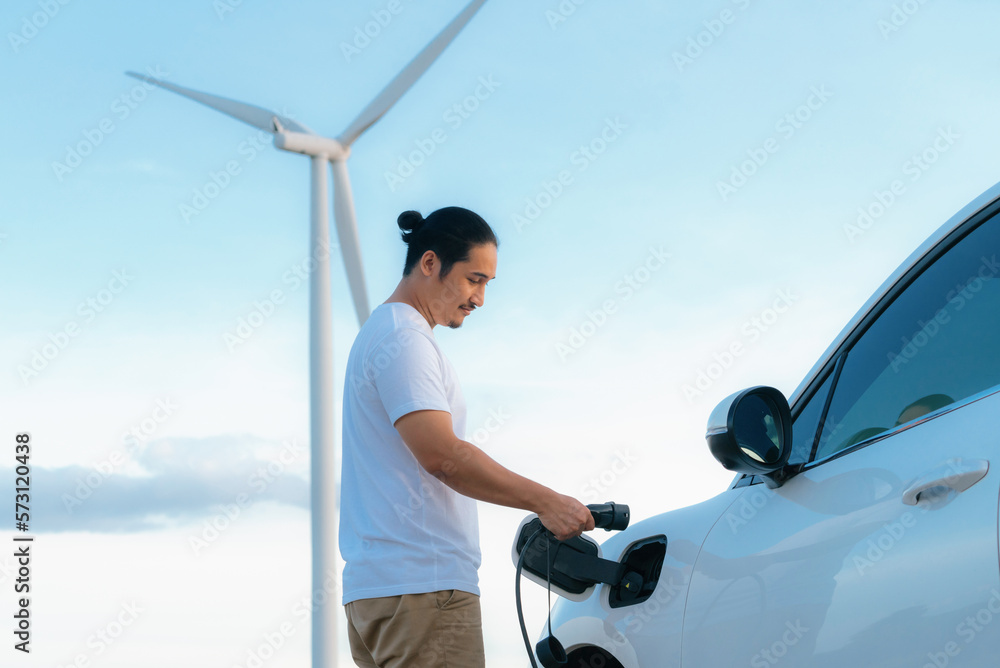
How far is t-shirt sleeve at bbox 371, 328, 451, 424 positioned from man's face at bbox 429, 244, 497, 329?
194 mm

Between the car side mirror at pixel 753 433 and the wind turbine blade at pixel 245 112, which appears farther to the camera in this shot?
the wind turbine blade at pixel 245 112

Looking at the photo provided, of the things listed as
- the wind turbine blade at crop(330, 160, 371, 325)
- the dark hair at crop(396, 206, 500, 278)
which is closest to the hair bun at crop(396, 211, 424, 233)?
the dark hair at crop(396, 206, 500, 278)

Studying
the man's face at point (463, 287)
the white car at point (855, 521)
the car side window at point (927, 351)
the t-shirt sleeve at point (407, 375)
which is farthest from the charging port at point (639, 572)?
the man's face at point (463, 287)

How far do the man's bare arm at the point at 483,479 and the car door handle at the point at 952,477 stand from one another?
848 mm

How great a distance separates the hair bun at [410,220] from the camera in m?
3.13

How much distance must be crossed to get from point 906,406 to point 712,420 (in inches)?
16.4

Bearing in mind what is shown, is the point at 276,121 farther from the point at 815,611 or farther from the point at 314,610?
the point at 815,611

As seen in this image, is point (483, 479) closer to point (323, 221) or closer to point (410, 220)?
point (410, 220)

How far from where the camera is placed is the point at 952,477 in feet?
6.16

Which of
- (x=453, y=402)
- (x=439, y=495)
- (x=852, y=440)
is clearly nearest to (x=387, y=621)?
(x=439, y=495)

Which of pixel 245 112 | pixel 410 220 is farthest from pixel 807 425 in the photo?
pixel 245 112

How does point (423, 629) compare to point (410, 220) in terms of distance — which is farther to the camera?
point (410, 220)

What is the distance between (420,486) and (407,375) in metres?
0.30

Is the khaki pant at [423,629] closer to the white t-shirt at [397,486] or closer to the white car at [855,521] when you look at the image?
the white t-shirt at [397,486]
